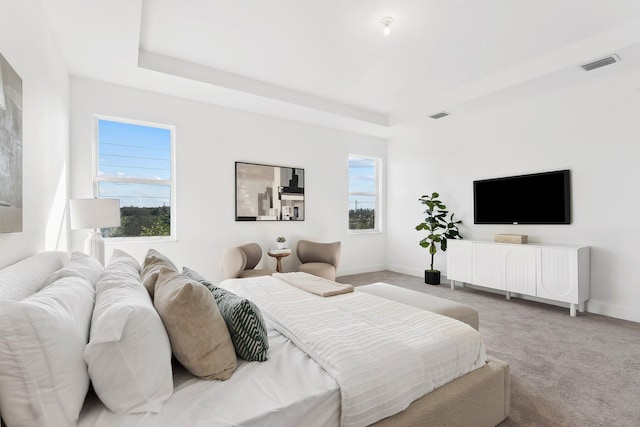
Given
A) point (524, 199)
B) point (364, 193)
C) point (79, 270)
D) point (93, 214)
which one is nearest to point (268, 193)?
point (364, 193)

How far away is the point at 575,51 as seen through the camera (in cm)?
325

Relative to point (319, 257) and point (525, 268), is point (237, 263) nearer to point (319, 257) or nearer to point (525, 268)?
point (319, 257)

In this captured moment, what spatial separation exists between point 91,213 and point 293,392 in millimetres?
2522

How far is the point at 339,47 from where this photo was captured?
327 cm

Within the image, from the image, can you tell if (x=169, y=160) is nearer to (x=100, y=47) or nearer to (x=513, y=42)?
(x=100, y=47)

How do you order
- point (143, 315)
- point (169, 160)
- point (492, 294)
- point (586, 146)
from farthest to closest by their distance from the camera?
point (492, 294) < point (169, 160) < point (586, 146) < point (143, 315)

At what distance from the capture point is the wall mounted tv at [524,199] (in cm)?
396

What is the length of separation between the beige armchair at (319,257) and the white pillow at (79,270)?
2.87 meters

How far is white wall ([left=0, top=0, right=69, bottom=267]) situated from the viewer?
5.55 feet

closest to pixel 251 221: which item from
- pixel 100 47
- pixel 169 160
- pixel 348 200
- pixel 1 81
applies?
pixel 169 160

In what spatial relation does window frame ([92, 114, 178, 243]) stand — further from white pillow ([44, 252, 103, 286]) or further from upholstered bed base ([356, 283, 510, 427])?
upholstered bed base ([356, 283, 510, 427])

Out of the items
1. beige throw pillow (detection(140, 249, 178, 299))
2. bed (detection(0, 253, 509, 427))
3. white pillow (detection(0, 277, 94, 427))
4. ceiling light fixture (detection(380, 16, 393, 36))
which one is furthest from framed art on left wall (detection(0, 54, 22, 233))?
ceiling light fixture (detection(380, 16, 393, 36))

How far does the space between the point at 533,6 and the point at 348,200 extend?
3789mm

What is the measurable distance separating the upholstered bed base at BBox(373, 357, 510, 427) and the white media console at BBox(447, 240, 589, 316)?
2.50 meters
